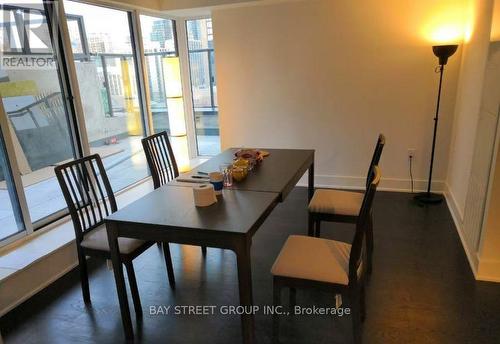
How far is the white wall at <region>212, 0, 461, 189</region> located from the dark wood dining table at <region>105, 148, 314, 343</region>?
2.01 meters

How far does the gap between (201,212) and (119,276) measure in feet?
1.89

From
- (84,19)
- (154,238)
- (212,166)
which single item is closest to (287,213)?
(212,166)

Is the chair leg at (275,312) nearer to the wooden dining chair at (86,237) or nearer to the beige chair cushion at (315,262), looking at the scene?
the beige chair cushion at (315,262)

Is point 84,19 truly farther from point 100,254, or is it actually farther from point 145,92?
point 100,254

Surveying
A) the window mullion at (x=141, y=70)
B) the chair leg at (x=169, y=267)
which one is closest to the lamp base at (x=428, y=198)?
the chair leg at (x=169, y=267)

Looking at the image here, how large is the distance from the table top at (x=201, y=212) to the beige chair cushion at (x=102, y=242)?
267mm

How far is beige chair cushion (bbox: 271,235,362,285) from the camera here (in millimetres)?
1724

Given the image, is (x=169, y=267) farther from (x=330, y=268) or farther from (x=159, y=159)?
(x=330, y=268)

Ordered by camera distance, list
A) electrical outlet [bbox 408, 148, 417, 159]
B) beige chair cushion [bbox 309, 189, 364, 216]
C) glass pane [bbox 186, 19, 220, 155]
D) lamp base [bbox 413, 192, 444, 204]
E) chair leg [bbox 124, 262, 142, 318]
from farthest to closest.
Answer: glass pane [bbox 186, 19, 220, 155], electrical outlet [bbox 408, 148, 417, 159], lamp base [bbox 413, 192, 444, 204], beige chair cushion [bbox 309, 189, 364, 216], chair leg [bbox 124, 262, 142, 318]

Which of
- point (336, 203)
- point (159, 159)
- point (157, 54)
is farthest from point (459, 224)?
point (157, 54)

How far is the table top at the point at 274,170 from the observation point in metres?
2.18

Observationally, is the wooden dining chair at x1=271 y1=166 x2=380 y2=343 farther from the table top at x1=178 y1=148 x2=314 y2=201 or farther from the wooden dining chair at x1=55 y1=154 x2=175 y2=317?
the wooden dining chair at x1=55 y1=154 x2=175 y2=317

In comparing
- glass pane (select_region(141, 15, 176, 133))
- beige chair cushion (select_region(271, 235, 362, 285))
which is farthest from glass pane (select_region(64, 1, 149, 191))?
beige chair cushion (select_region(271, 235, 362, 285))

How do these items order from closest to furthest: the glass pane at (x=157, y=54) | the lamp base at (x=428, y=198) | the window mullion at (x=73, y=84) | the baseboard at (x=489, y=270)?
the baseboard at (x=489, y=270) → the window mullion at (x=73, y=84) → the lamp base at (x=428, y=198) → the glass pane at (x=157, y=54)
